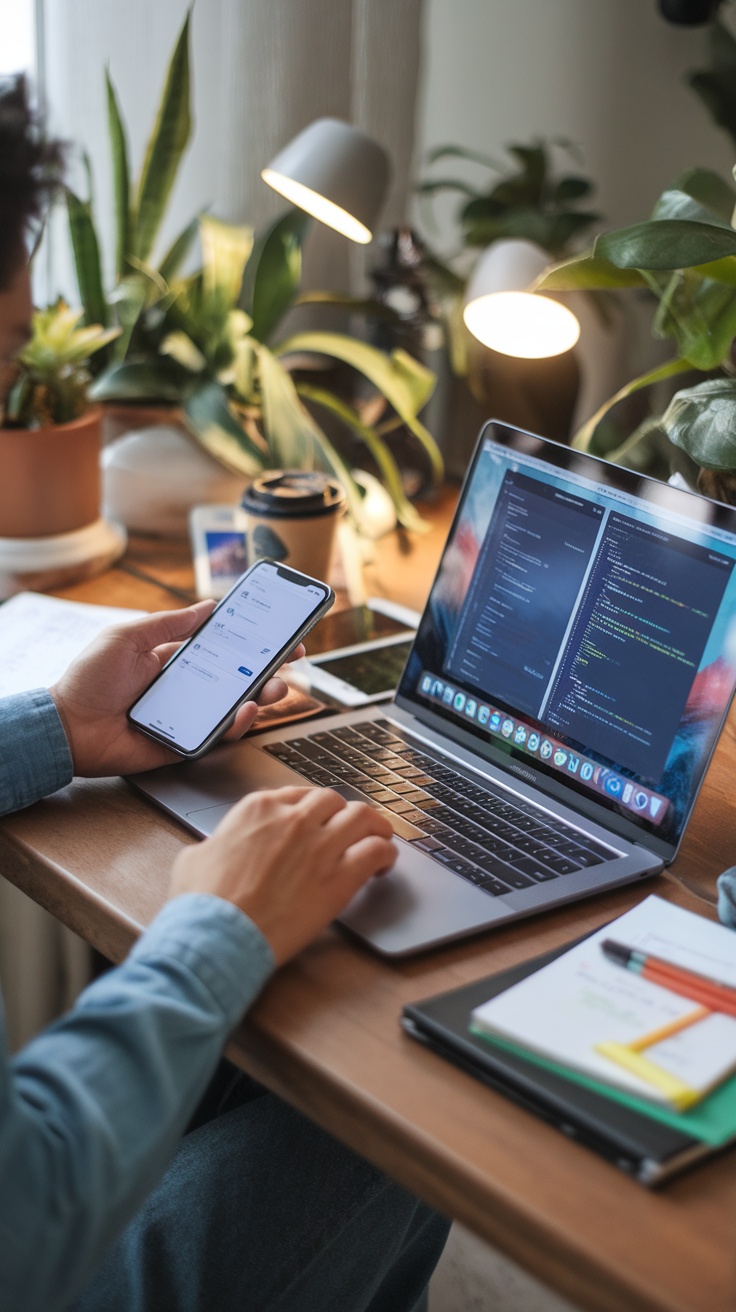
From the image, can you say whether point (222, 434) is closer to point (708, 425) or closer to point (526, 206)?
point (708, 425)

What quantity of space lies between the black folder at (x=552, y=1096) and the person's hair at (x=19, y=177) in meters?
0.49

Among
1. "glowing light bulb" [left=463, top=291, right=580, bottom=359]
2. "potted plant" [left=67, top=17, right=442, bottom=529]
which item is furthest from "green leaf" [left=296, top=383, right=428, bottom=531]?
"glowing light bulb" [left=463, top=291, right=580, bottom=359]

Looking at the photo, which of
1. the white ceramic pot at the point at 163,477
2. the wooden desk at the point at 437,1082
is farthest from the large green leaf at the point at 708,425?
the white ceramic pot at the point at 163,477

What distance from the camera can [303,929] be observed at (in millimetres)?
686

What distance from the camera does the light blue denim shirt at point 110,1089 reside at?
1.78 feet

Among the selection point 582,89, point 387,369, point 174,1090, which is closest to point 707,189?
point 387,369

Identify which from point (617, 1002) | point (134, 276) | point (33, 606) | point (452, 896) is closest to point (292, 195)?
point (134, 276)

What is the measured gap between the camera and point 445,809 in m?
0.86

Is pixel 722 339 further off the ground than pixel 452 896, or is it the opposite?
pixel 722 339

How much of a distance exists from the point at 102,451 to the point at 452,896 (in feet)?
2.93

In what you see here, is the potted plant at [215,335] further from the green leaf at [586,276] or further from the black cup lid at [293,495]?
the green leaf at [586,276]

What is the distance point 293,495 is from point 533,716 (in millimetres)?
402

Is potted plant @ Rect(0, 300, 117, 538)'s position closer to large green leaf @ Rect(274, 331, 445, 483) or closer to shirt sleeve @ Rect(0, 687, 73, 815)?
large green leaf @ Rect(274, 331, 445, 483)

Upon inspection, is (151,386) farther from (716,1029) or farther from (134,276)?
(716,1029)
